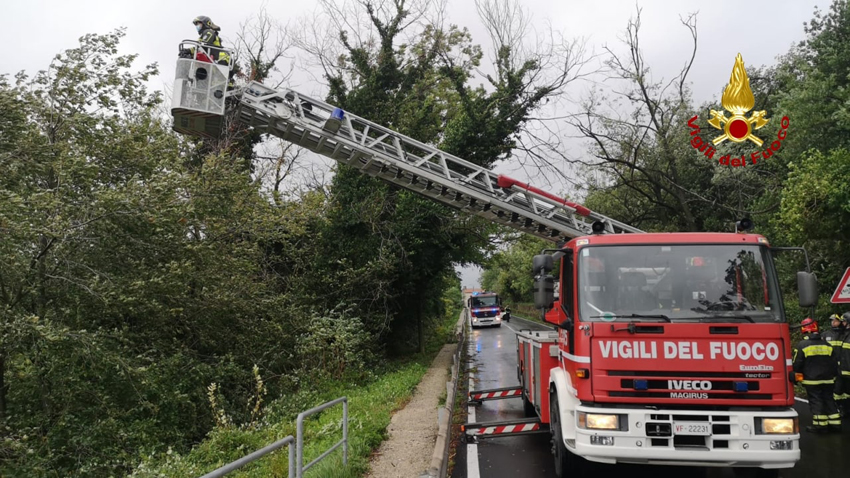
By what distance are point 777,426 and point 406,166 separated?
7664mm

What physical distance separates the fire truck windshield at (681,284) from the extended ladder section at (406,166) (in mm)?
5091

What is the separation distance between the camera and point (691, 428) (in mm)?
5340

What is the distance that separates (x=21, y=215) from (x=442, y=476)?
702 centimetres

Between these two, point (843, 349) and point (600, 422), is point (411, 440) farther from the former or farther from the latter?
point (843, 349)

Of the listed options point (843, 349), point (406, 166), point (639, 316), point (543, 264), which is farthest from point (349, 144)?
point (843, 349)

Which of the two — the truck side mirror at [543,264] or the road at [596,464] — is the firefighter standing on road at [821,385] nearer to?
the road at [596,464]

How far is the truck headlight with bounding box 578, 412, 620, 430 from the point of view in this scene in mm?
5445

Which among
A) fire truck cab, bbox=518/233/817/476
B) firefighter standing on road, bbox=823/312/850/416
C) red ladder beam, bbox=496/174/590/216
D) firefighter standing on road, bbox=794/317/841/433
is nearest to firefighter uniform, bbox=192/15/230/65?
red ladder beam, bbox=496/174/590/216

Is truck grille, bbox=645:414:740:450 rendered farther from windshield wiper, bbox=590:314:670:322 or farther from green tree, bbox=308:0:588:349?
green tree, bbox=308:0:588:349

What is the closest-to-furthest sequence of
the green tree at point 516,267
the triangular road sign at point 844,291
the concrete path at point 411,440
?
the concrete path at point 411,440
the triangular road sign at point 844,291
the green tree at point 516,267

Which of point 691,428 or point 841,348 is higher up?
point 841,348

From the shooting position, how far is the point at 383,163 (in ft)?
38.0

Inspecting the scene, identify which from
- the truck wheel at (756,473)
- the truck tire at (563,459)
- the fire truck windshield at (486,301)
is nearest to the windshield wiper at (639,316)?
the truck tire at (563,459)

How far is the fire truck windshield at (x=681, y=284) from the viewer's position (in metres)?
5.75
